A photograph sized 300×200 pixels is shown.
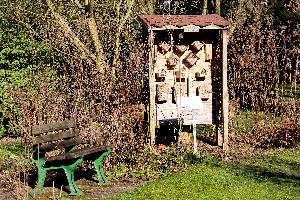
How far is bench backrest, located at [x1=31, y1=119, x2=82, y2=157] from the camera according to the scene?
7461 millimetres

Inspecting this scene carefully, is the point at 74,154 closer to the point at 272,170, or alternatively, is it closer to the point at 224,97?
the point at 272,170

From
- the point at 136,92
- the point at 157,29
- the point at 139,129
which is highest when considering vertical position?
the point at 157,29

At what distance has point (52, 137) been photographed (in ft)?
25.4

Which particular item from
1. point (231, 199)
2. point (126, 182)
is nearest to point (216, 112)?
point (126, 182)

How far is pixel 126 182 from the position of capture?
8.26 m

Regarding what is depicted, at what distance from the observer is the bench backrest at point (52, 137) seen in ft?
24.5

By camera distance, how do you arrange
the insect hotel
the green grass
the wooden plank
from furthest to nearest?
the green grass < the insect hotel < the wooden plank

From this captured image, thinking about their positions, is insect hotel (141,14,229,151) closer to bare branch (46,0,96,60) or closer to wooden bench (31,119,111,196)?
wooden bench (31,119,111,196)

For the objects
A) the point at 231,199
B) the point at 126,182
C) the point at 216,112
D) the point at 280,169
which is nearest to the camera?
the point at 231,199

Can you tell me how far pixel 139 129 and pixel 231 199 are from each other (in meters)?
3.19

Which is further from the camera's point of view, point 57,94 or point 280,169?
point 57,94

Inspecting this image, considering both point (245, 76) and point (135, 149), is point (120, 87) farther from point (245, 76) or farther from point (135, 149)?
point (245, 76)

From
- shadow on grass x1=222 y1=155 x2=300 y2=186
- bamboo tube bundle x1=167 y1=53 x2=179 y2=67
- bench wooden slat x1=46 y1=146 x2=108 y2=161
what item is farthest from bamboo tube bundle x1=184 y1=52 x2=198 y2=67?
bench wooden slat x1=46 y1=146 x2=108 y2=161

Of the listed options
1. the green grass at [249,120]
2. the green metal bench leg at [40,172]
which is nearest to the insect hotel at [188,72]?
the green grass at [249,120]
